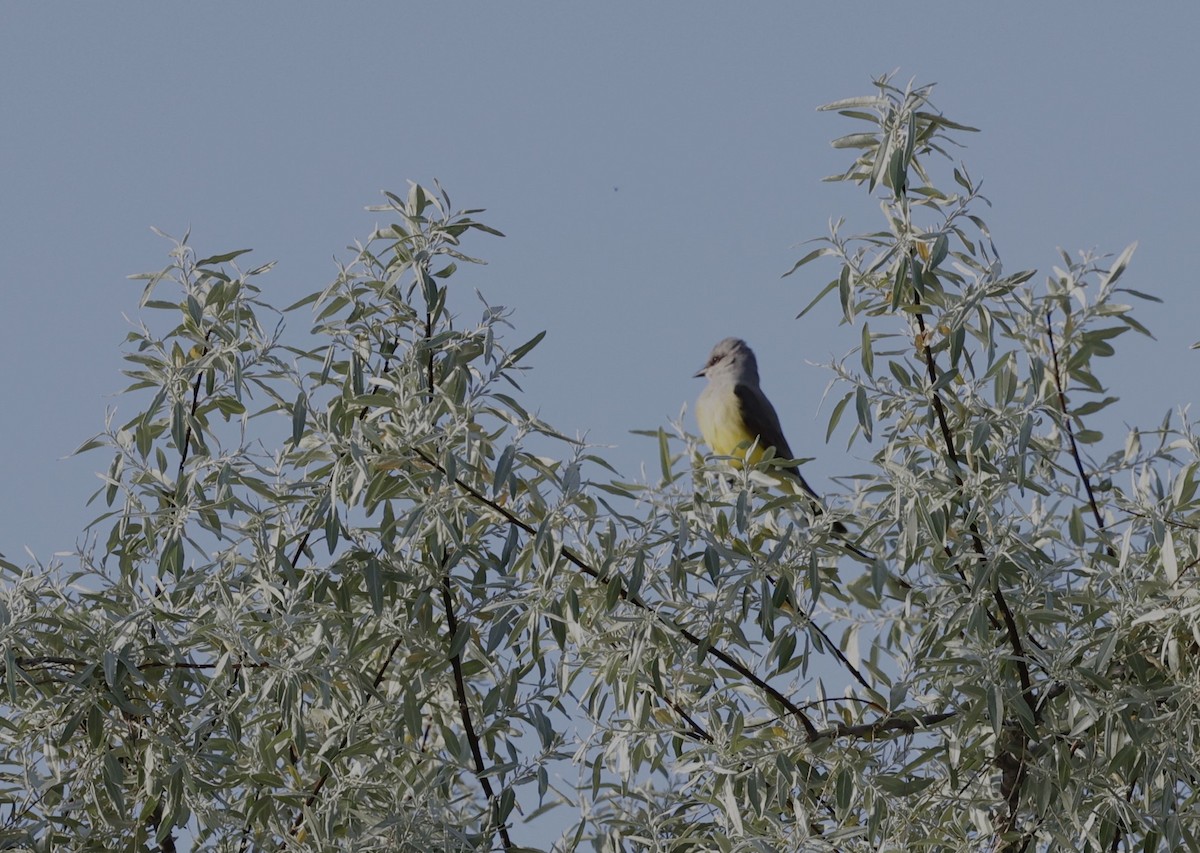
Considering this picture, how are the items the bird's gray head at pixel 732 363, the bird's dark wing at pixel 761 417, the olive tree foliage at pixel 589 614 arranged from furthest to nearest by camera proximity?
the bird's gray head at pixel 732 363, the bird's dark wing at pixel 761 417, the olive tree foliage at pixel 589 614

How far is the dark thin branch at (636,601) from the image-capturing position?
302 cm

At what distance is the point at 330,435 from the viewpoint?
3.06 metres

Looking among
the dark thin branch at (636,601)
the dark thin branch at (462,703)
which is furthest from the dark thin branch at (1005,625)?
the dark thin branch at (462,703)

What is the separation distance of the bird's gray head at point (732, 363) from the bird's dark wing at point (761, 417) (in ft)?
0.46

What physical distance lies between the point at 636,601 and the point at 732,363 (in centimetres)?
460

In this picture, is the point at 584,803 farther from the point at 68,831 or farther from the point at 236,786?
the point at 68,831

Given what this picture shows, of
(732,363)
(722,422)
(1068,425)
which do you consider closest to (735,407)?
(722,422)

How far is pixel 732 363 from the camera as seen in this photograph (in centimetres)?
754

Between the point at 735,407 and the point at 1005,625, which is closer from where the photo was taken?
the point at 1005,625

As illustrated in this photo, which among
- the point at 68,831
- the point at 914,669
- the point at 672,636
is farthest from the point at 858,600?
the point at 68,831

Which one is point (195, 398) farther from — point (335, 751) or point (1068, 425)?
point (1068, 425)

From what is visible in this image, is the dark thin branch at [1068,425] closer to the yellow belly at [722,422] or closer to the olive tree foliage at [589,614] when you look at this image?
the olive tree foliage at [589,614]

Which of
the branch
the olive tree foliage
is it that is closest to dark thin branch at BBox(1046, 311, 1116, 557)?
the olive tree foliage

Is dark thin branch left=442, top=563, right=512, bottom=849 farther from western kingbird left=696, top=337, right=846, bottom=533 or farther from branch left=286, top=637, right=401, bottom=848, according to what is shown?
western kingbird left=696, top=337, right=846, bottom=533
